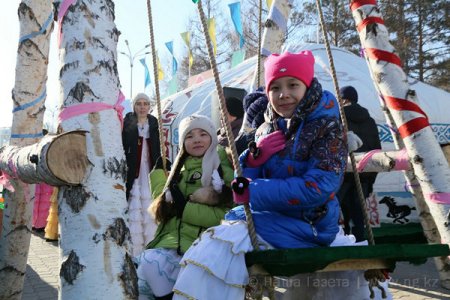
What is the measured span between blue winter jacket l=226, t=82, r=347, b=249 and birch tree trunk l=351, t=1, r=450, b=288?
1.13 m

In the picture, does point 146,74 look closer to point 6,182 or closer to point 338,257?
point 6,182

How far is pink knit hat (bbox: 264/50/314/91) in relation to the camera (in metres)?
2.13

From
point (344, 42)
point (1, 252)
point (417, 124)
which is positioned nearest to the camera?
point (417, 124)

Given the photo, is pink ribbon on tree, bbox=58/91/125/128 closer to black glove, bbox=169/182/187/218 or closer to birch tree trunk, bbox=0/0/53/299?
black glove, bbox=169/182/187/218

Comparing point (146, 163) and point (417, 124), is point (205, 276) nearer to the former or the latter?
point (417, 124)

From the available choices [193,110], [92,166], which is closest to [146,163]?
[92,166]

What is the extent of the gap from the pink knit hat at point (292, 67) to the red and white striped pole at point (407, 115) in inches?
46.3

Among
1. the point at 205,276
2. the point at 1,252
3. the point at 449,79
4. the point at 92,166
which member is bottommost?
the point at 205,276

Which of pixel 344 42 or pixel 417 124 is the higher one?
pixel 344 42

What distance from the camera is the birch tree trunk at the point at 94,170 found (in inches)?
64.6

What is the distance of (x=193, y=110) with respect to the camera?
10.4m

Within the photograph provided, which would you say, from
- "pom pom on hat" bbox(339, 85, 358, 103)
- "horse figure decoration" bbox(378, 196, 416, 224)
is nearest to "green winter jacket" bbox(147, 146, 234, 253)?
"pom pom on hat" bbox(339, 85, 358, 103)

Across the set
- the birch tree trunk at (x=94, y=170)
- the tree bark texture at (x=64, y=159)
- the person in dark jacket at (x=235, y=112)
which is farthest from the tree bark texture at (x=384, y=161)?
the tree bark texture at (x=64, y=159)

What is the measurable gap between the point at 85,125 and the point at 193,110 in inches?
340
